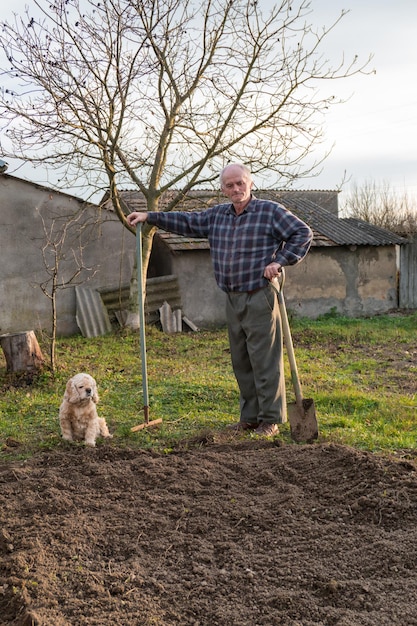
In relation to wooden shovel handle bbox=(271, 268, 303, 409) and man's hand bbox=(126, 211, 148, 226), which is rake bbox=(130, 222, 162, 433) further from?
wooden shovel handle bbox=(271, 268, 303, 409)

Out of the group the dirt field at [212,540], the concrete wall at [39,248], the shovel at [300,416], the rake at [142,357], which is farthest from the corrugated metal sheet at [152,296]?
the dirt field at [212,540]

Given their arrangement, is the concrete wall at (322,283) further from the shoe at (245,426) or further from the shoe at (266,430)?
the shoe at (266,430)

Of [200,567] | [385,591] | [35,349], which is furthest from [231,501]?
[35,349]

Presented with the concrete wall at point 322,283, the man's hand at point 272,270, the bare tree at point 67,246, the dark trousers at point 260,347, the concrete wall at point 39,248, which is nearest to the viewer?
the man's hand at point 272,270

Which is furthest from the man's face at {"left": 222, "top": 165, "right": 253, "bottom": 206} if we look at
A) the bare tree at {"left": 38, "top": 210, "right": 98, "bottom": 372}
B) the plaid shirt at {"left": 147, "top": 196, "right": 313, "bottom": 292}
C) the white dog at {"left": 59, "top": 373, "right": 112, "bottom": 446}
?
the bare tree at {"left": 38, "top": 210, "right": 98, "bottom": 372}

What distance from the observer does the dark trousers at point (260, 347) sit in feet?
18.5

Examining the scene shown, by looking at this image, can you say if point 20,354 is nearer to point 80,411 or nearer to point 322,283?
point 80,411

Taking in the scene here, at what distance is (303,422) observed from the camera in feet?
18.4

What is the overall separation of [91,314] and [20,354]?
5.31m

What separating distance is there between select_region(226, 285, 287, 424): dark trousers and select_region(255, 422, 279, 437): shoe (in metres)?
0.04

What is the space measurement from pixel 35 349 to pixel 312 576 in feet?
21.0

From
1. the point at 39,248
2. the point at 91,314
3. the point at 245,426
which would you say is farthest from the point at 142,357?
the point at 39,248

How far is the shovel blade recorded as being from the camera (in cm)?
557

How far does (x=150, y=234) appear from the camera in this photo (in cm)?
1327
